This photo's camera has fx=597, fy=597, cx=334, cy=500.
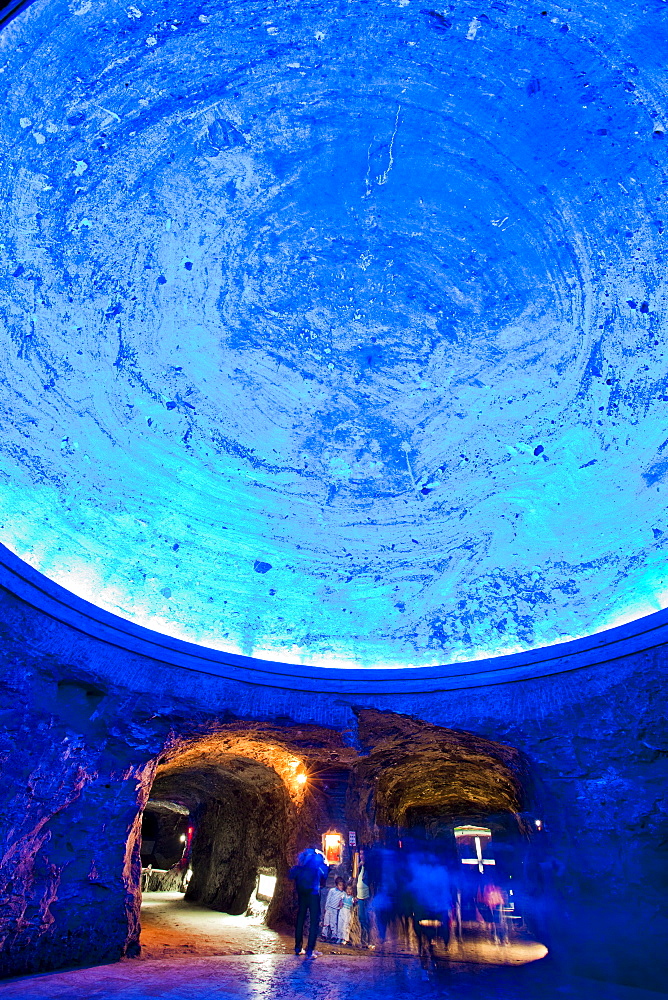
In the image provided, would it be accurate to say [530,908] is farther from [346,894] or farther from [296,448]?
[296,448]

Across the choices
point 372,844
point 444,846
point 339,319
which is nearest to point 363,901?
point 372,844

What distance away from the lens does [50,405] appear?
7762 mm

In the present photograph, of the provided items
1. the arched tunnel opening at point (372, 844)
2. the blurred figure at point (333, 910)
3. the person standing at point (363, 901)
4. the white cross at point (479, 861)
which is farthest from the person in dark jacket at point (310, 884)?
the white cross at point (479, 861)

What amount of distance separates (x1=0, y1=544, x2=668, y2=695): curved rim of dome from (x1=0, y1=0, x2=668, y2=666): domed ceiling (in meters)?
0.51

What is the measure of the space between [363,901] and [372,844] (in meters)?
0.78

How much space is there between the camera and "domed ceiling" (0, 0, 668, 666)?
6039 mm

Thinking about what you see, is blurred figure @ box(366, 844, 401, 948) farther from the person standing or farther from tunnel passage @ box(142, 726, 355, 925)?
tunnel passage @ box(142, 726, 355, 925)

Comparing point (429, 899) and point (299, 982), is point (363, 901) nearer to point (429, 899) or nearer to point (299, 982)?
point (429, 899)

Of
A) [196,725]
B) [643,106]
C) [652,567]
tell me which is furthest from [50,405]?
[652,567]

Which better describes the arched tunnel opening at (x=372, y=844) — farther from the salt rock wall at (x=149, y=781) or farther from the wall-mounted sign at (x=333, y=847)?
the salt rock wall at (x=149, y=781)

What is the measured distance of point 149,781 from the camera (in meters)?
7.32

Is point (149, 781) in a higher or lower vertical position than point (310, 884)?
higher

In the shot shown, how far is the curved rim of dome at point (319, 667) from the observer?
689cm

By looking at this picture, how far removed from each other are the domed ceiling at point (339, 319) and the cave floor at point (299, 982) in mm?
3612
